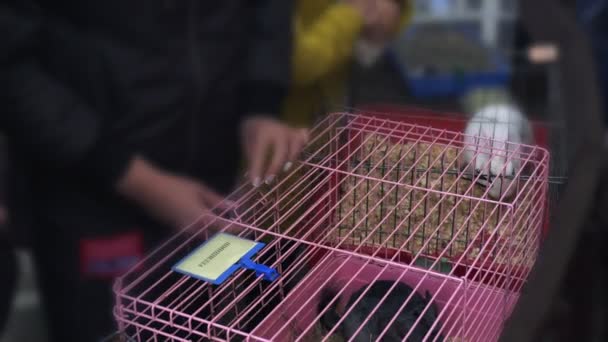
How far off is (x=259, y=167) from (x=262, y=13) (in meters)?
0.11

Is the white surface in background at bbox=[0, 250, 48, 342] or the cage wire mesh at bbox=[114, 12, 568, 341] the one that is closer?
the cage wire mesh at bbox=[114, 12, 568, 341]

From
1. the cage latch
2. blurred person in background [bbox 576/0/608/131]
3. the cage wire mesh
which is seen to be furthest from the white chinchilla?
blurred person in background [bbox 576/0/608/131]

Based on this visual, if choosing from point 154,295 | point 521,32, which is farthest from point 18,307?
point 521,32

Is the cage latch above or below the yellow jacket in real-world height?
below

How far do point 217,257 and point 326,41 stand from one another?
6.5 inches

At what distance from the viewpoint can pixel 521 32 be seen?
0.62m

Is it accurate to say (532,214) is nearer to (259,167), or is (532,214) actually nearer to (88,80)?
(259,167)

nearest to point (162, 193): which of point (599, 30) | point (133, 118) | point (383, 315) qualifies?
point (133, 118)

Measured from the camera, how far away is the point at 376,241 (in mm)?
380

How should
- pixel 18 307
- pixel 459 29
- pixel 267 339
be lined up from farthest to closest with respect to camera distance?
pixel 459 29 → pixel 18 307 → pixel 267 339

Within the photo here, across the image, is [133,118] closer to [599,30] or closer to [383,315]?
[383,315]

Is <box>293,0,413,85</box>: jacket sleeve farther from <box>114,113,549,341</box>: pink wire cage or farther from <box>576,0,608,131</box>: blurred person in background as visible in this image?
<box>576,0,608,131</box>: blurred person in background

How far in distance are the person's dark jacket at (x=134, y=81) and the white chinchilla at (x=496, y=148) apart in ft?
0.42

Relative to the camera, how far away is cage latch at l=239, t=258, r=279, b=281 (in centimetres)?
33
